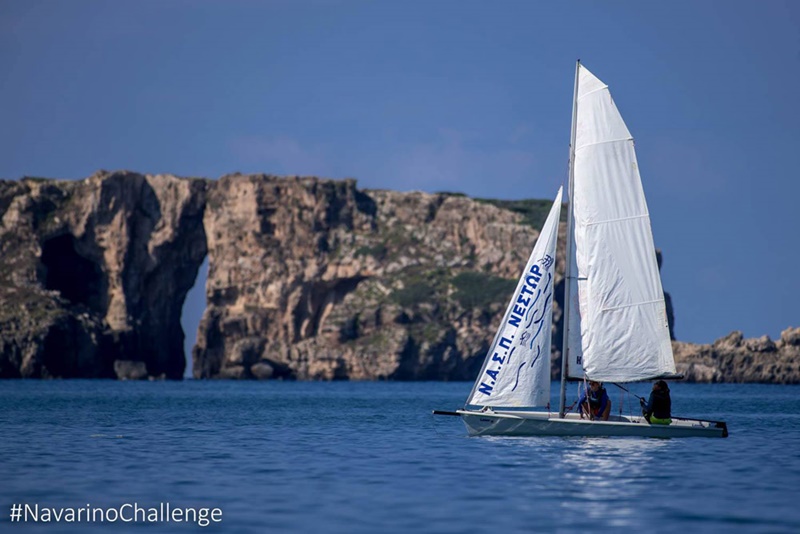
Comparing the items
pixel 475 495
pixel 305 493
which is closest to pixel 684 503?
pixel 475 495

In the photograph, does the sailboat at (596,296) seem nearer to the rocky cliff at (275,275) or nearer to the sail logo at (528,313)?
the sail logo at (528,313)

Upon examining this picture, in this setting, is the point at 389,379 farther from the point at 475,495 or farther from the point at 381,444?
the point at 475,495

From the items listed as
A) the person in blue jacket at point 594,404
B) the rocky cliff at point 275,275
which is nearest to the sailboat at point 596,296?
the person in blue jacket at point 594,404

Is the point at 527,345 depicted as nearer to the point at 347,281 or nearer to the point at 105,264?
the point at 105,264

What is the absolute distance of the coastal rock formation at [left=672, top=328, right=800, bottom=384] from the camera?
142 meters

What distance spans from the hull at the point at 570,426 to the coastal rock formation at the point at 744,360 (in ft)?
354

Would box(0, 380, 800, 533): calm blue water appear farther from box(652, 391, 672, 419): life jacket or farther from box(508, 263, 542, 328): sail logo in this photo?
box(508, 263, 542, 328): sail logo

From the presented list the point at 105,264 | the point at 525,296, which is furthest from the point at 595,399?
the point at 105,264

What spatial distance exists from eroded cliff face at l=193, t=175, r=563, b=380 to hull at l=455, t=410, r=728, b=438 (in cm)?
11631

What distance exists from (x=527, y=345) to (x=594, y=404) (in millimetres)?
2670

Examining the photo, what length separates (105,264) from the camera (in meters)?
156

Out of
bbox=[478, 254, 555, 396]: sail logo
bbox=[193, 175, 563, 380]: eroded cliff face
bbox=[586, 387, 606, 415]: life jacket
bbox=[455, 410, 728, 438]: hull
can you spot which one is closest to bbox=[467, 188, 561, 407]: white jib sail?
bbox=[478, 254, 555, 396]: sail logo

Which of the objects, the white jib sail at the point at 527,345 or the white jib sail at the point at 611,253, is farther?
the white jib sail at the point at 527,345

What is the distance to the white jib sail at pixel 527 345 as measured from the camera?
34.9m
